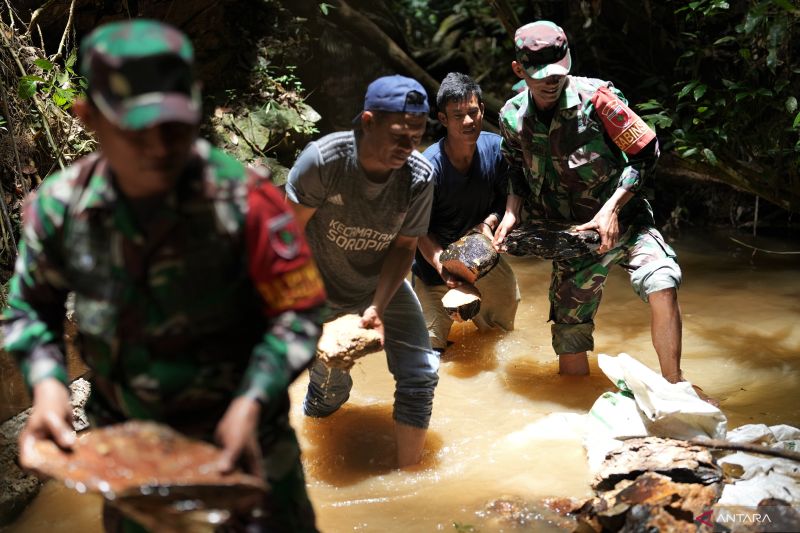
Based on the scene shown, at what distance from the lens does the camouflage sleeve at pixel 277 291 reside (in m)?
1.86

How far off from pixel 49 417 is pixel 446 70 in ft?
26.7

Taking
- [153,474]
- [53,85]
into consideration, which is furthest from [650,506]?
[53,85]

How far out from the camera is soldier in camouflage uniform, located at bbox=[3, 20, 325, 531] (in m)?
1.75

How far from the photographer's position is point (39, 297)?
200 cm

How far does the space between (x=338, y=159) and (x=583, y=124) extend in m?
1.76

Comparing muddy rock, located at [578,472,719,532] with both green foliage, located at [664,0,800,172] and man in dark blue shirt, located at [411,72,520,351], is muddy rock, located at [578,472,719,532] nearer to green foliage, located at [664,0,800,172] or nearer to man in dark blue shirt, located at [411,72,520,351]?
man in dark blue shirt, located at [411,72,520,351]

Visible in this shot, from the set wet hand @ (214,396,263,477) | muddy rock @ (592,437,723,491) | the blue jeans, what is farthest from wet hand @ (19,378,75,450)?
muddy rock @ (592,437,723,491)

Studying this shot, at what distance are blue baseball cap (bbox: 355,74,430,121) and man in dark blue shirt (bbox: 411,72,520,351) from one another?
159 cm

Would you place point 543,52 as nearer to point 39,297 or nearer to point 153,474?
point 39,297

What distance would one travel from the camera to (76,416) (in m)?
4.54

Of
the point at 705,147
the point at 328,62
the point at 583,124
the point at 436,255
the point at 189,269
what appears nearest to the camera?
the point at 189,269

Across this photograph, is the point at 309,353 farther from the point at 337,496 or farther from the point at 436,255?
the point at 436,255

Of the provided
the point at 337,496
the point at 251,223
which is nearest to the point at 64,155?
the point at 337,496

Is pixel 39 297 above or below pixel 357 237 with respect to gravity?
above
